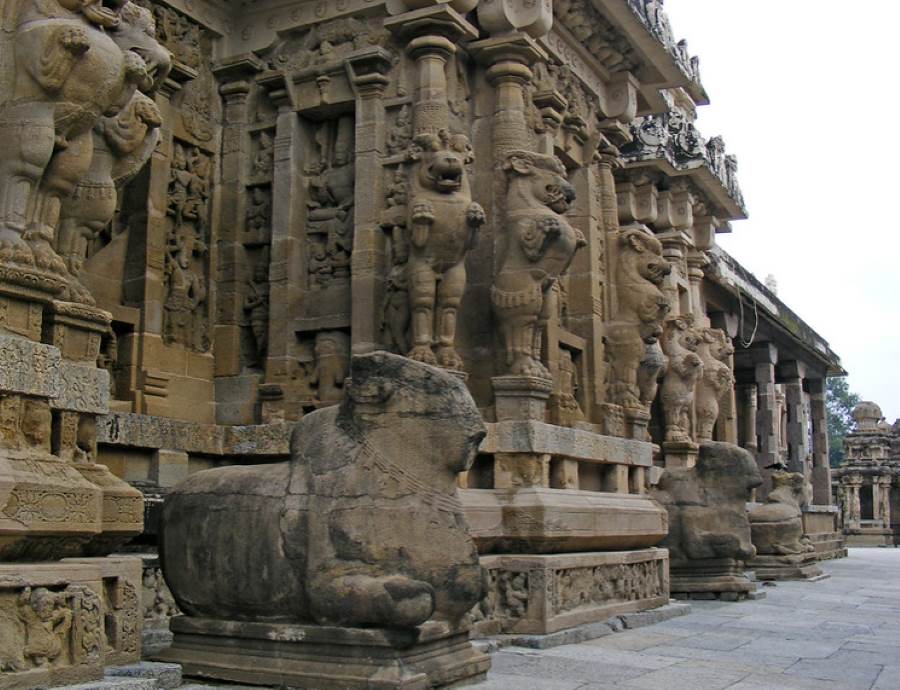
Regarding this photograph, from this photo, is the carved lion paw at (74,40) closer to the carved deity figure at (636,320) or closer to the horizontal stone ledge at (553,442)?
the horizontal stone ledge at (553,442)

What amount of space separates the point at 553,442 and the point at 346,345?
2119 millimetres

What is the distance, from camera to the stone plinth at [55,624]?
504cm

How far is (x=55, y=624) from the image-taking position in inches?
206

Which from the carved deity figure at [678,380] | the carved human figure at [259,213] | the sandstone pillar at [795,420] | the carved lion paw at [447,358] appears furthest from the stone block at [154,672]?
the sandstone pillar at [795,420]

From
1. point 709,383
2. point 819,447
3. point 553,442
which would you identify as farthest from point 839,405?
point 553,442

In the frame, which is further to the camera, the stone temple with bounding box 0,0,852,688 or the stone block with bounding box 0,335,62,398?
the stone temple with bounding box 0,0,852,688

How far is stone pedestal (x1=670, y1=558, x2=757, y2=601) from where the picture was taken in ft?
42.5

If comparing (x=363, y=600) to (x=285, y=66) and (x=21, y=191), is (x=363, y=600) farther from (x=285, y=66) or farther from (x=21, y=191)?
(x=285, y=66)

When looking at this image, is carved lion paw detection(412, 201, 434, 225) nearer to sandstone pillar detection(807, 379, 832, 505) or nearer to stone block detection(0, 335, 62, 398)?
stone block detection(0, 335, 62, 398)

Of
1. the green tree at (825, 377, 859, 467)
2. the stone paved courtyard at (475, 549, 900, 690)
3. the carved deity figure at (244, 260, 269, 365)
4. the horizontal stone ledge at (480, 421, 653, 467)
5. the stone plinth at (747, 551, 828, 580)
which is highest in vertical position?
the green tree at (825, 377, 859, 467)

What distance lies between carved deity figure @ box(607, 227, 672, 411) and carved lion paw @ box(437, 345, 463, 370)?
3.92 metres

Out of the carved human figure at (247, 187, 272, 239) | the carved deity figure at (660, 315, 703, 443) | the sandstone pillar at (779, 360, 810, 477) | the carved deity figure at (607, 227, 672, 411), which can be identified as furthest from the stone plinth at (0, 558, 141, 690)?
the sandstone pillar at (779, 360, 810, 477)

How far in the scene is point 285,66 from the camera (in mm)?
10758

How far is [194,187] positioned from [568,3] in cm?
490
